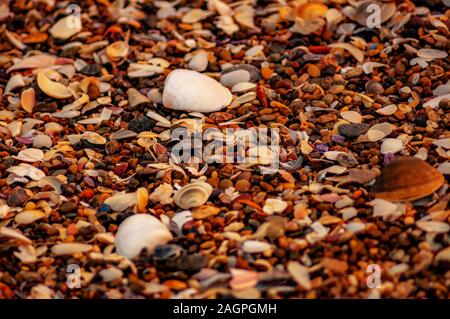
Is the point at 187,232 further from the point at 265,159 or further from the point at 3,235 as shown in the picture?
the point at 3,235

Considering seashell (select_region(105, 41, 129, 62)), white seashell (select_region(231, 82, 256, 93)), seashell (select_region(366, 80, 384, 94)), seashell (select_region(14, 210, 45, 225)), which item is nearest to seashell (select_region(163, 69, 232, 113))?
white seashell (select_region(231, 82, 256, 93))

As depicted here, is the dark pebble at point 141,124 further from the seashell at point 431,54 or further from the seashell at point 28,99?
the seashell at point 431,54

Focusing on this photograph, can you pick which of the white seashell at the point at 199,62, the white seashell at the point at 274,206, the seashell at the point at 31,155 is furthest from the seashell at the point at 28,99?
the white seashell at the point at 274,206

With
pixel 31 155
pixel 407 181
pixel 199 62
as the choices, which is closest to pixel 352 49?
pixel 199 62

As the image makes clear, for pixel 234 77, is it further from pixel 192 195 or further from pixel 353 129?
pixel 192 195

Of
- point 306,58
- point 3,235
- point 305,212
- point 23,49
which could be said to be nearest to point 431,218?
point 305,212
